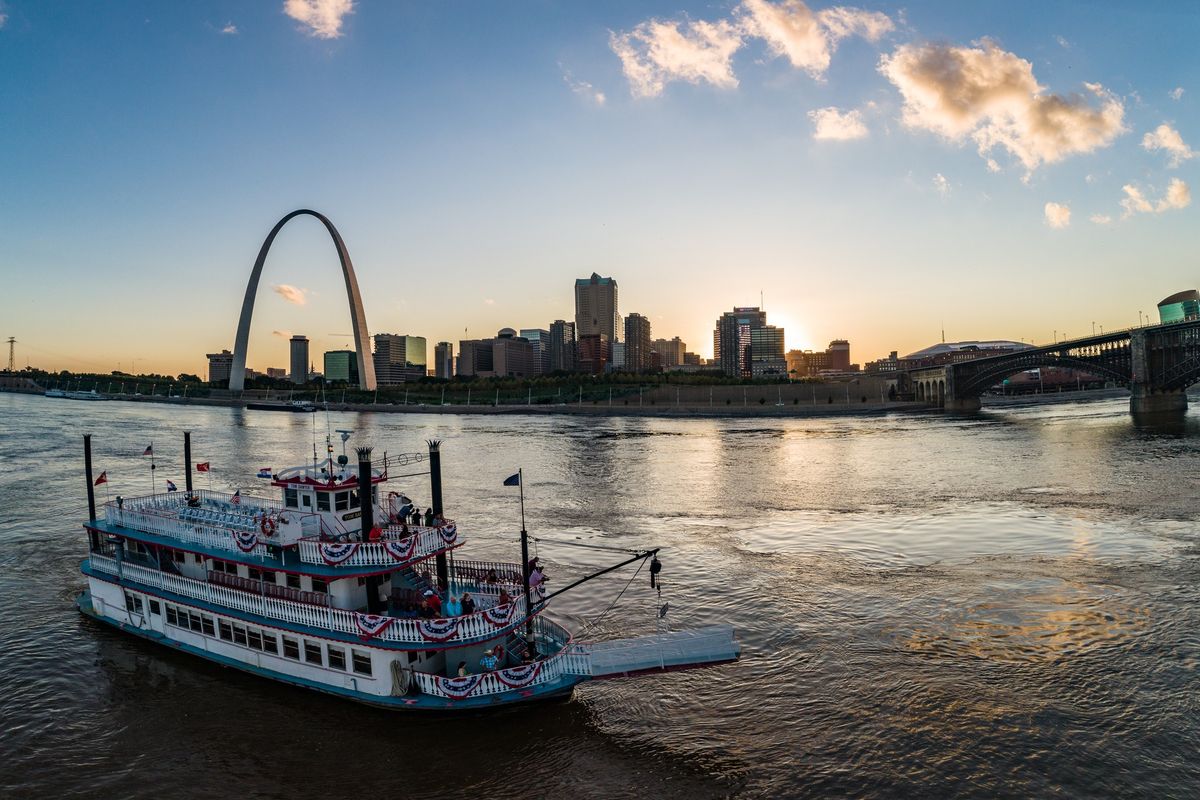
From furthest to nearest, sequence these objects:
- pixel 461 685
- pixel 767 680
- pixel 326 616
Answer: pixel 767 680
pixel 326 616
pixel 461 685

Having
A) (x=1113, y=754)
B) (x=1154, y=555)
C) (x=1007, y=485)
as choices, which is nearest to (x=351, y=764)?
(x=1113, y=754)

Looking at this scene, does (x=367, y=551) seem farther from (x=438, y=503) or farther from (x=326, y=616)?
(x=438, y=503)

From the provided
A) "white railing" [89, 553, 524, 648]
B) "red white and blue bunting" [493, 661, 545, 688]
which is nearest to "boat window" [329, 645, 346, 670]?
"white railing" [89, 553, 524, 648]

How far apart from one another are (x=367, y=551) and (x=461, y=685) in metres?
4.54

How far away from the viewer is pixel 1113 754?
54.8 ft

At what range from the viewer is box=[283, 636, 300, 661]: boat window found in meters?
19.5

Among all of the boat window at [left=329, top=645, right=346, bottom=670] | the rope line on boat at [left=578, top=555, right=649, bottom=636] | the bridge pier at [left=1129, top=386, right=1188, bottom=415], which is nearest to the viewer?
the boat window at [left=329, top=645, right=346, bottom=670]

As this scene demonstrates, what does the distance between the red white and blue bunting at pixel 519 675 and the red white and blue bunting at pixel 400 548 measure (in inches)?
163

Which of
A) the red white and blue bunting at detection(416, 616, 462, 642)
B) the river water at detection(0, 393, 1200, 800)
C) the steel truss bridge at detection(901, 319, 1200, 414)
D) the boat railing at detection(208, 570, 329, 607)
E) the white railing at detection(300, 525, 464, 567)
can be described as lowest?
the river water at detection(0, 393, 1200, 800)

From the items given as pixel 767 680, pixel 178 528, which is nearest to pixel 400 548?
pixel 178 528

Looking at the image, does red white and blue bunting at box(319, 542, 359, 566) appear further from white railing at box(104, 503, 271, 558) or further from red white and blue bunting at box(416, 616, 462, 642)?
Answer: red white and blue bunting at box(416, 616, 462, 642)

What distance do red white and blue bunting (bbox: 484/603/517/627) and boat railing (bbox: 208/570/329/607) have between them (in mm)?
4789

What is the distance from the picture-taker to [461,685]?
17.6 m

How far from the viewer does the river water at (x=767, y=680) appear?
16203 millimetres
